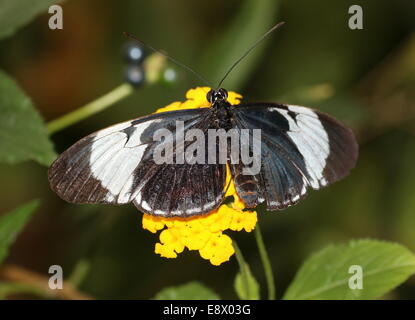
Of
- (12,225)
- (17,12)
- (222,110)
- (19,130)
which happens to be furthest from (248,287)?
(17,12)

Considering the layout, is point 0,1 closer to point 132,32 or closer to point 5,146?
point 5,146

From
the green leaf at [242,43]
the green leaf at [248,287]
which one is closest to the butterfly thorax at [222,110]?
the green leaf at [248,287]

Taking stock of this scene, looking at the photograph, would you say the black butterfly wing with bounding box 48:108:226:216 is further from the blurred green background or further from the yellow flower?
the blurred green background

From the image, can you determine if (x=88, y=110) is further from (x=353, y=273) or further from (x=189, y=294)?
(x=353, y=273)

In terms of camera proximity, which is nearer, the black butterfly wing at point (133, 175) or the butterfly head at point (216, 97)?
the black butterfly wing at point (133, 175)

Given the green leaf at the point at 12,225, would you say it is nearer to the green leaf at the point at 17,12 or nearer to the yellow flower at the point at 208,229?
the yellow flower at the point at 208,229
